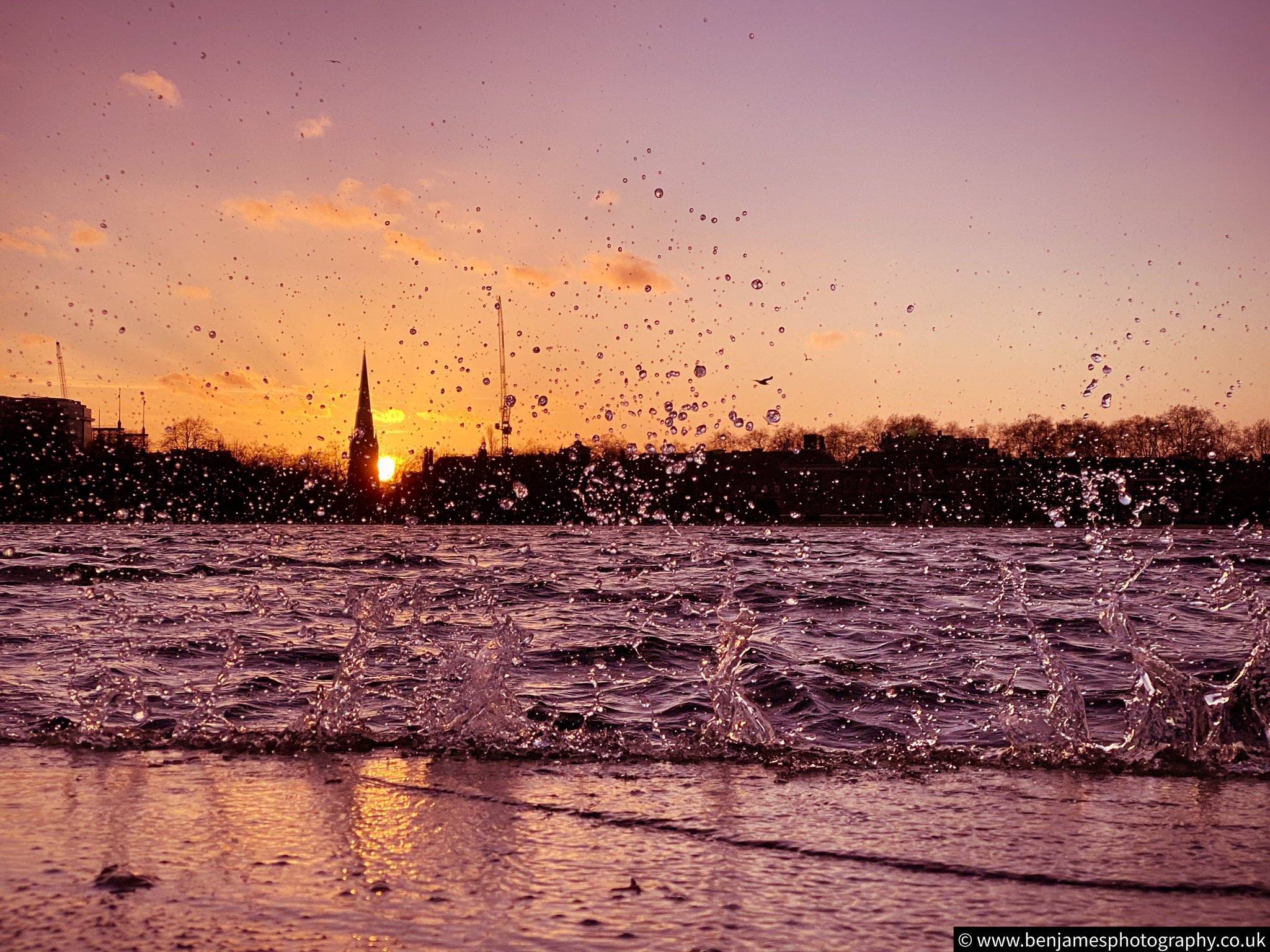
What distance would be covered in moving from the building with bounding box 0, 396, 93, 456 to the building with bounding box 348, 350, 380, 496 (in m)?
31.0

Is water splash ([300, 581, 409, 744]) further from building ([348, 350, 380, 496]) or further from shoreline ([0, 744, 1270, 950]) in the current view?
building ([348, 350, 380, 496])

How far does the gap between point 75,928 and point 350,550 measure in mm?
30208

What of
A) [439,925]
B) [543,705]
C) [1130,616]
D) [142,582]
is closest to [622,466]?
[142,582]

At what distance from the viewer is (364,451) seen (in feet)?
479

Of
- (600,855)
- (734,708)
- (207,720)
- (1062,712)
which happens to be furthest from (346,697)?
(1062,712)

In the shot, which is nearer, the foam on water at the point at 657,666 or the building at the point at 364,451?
the foam on water at the point at 657,666

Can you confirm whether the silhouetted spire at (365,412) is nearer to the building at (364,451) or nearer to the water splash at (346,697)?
the building at (364,451)

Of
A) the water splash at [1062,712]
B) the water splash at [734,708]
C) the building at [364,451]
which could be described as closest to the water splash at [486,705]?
the water splash at [734,708]

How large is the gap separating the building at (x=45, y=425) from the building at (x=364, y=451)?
31.0 metres

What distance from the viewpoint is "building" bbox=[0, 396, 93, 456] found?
344ft

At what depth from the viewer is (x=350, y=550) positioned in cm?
3212

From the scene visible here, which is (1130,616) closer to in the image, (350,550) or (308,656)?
(308,656)

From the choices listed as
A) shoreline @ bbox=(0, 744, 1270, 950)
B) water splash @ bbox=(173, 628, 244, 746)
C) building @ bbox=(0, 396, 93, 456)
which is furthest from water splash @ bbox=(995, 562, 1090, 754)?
building @ bbox=(0, 396, 93, 456)

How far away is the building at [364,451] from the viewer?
140m
